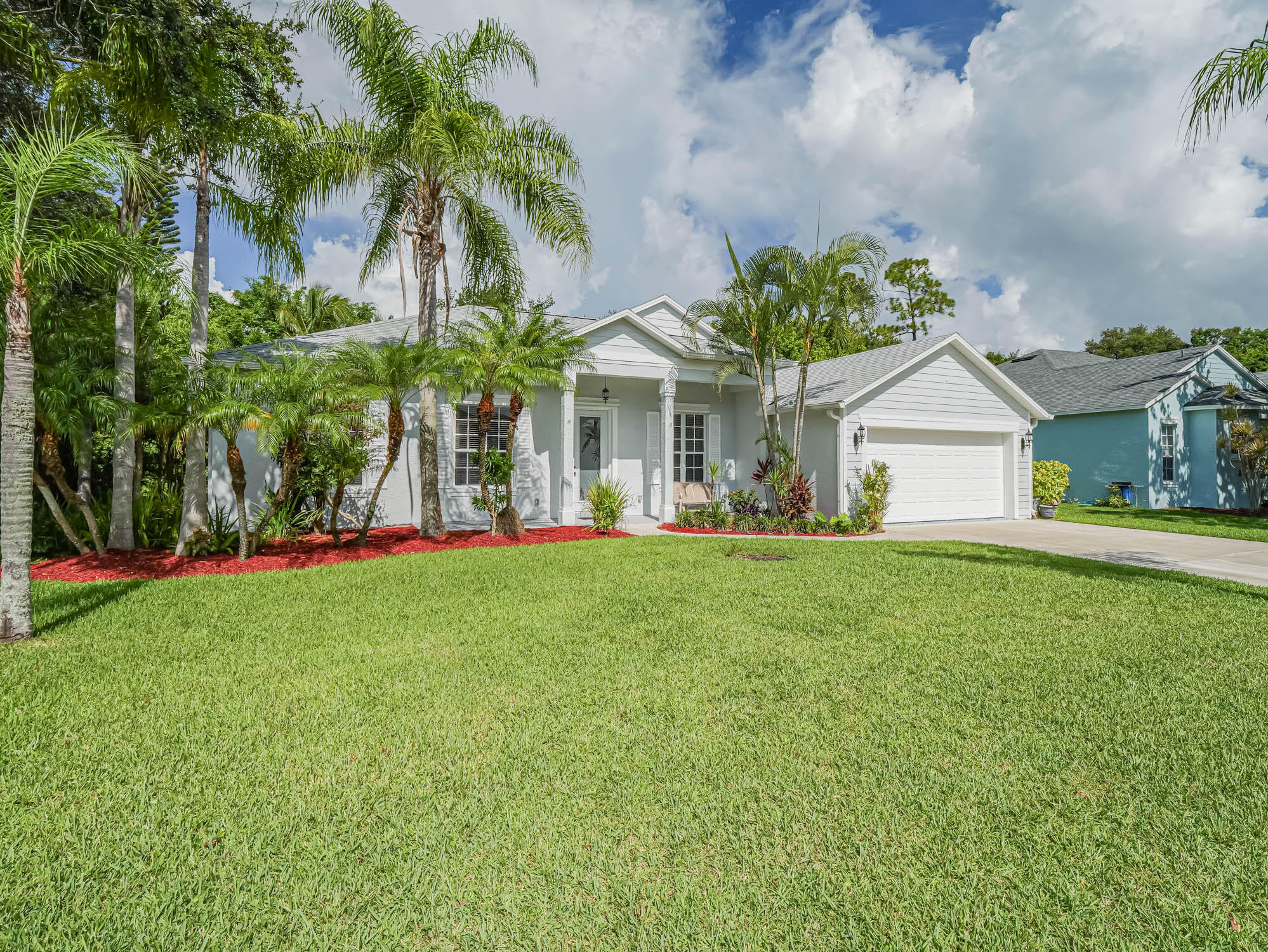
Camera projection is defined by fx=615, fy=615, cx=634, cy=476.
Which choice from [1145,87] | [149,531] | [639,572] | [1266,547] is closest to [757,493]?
[639,572]

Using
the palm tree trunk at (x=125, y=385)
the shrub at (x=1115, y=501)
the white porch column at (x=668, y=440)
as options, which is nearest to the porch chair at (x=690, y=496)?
the white porch column at (x=668, y=440)

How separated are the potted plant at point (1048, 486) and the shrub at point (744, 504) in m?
7.93

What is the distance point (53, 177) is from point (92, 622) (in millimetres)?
3973

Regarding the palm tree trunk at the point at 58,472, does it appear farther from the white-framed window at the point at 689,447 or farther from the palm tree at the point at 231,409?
the white-framed window at the point at 689,447

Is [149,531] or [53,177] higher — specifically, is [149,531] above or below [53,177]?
below

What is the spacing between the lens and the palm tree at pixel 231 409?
7.82m

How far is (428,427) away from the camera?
444 inches

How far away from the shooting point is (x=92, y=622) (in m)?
5.80

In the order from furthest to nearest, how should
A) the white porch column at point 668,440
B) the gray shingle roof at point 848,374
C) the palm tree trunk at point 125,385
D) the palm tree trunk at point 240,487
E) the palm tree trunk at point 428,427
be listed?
the gray shingle roof at point 848,374 → the white porch column at point 668,440 → the palm tree trunk at point 428,427 → the palm tree trunk at point 125,385 → the palm tree trunk at point 240,487

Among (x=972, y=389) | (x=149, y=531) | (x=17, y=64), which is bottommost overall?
(x=149, y=531)

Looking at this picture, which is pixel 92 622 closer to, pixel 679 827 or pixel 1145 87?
pixel 679 827

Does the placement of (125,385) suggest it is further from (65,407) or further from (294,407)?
(294,407)

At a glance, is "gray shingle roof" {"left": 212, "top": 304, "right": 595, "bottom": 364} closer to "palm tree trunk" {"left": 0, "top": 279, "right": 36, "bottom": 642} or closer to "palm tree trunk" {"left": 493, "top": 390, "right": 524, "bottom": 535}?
"palm tree trunk" {"left": 493, "top": 390, "right": 524, "bottom": 535}

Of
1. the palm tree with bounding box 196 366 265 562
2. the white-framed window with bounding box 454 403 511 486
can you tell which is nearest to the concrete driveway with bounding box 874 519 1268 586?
the white-framed window with bounding box 454 403 511 486
